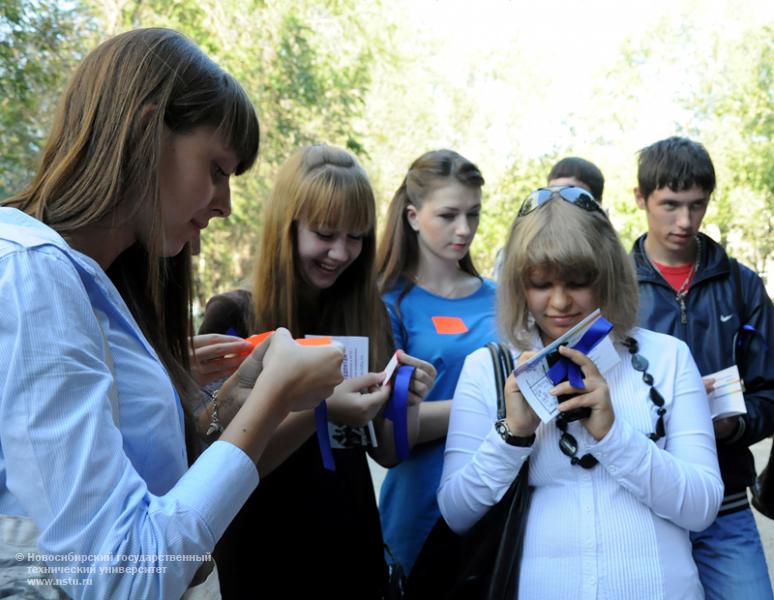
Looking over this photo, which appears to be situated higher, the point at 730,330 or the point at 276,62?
the point at 276,62

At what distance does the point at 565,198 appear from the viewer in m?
2.46

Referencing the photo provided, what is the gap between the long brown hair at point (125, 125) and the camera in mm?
1396

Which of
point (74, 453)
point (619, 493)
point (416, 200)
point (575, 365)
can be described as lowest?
point (619, 493)

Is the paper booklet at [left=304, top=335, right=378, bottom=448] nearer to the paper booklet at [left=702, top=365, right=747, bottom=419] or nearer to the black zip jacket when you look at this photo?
the paper booklet at [left=702, top=365, right=747, bottom=419]

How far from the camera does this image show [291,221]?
9.05 feet

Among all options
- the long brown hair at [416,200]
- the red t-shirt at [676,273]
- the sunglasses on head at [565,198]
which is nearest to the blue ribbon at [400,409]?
the sunglasses on head at [565,198]

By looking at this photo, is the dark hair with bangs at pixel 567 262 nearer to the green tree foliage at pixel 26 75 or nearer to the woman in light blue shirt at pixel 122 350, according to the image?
the woman in light blue shirt at pixel 122 350

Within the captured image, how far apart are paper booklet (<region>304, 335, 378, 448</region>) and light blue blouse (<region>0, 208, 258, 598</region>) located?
1.06m

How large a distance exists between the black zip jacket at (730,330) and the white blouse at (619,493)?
2.33 ft

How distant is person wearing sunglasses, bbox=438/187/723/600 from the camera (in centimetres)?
198

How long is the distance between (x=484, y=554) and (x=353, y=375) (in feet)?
2.14

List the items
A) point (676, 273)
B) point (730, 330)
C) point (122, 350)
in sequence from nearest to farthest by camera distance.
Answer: point (122, 350) < point (730, 330) < point (676, 273)

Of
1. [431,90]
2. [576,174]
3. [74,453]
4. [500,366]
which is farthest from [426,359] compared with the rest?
[431,90]

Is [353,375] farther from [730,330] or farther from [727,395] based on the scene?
[730,330]
